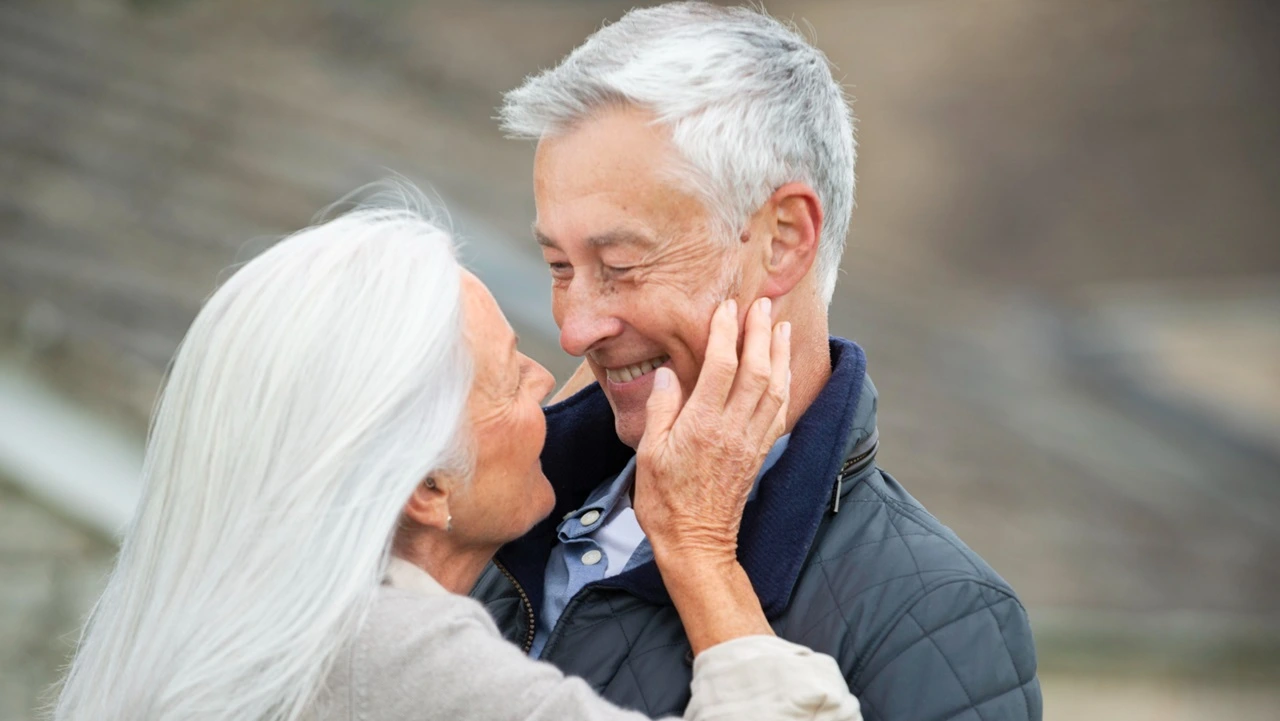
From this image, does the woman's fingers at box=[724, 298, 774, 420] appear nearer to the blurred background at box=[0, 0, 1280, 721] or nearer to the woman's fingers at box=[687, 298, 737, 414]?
the woman's fingers at box=[687, 298, 737, 414]

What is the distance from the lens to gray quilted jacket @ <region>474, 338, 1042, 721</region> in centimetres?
212

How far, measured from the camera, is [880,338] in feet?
37.3

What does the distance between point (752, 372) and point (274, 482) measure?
825 mm

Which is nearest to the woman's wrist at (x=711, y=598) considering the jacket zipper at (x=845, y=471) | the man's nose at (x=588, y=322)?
the jacket zipper at (x=845, y=471)

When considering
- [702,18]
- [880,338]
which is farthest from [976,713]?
[880,338]

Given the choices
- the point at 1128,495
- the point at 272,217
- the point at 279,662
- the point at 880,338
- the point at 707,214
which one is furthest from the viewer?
the point at 880,338

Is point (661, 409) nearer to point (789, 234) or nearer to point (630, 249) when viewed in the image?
point (630, 249)

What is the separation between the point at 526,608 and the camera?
2527mm

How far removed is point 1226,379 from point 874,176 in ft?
22.0

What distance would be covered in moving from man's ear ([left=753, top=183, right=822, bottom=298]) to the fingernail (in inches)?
10.2

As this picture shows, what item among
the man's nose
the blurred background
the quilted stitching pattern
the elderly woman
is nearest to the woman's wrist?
the elderly woman

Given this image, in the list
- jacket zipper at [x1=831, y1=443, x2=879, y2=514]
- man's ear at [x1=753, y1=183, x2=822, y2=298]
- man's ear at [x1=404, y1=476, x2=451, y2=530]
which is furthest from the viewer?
man's ear at [x1=753, y1=183, x2=822, y2=298]

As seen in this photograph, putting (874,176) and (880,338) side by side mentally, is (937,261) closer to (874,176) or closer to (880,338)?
(874,176)

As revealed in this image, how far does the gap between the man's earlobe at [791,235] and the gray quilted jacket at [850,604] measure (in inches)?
7.5
